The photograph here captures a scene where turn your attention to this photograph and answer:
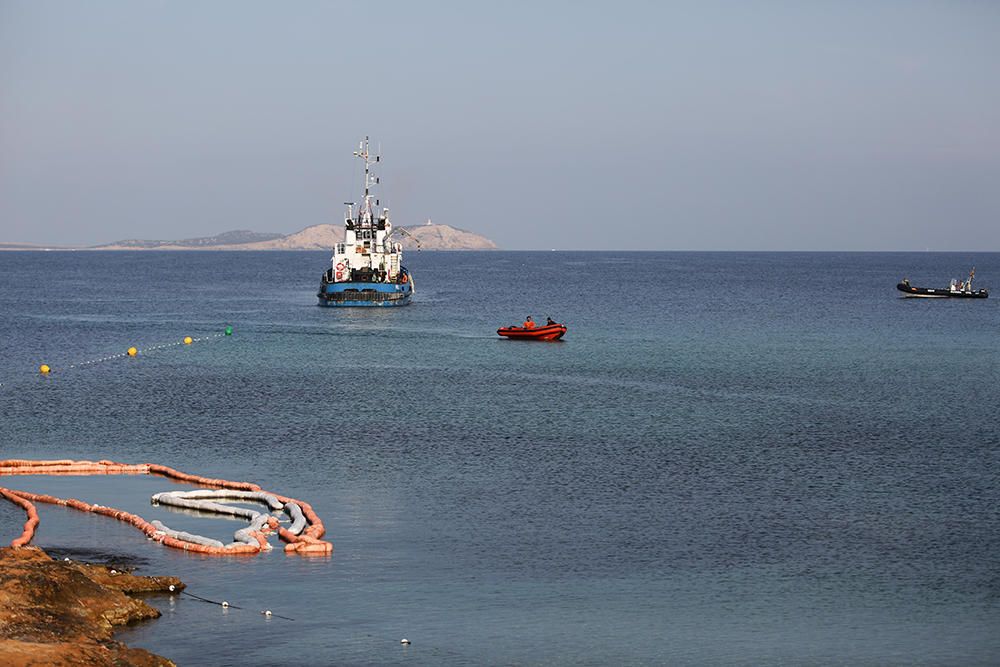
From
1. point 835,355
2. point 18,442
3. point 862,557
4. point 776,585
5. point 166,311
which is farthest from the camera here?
point 166,311

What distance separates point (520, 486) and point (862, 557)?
41.4 ft

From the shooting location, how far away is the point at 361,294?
138000mm

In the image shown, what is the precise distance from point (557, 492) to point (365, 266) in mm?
98477

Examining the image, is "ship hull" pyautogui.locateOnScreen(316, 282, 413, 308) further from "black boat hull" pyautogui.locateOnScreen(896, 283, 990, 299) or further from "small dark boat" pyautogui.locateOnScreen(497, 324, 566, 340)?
"black boat hull" pyautogui.locateOnScreen(896, 283, 990, 299)

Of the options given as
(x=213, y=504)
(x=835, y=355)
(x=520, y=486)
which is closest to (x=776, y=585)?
(x=520, y=486)

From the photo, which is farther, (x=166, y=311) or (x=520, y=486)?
(x=166, y=311)

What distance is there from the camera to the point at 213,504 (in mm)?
41312

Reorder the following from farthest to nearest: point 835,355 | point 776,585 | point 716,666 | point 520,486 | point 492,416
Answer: point 835,355 < point 492,416 < point 520,486 < point 776,585 < point 716,666

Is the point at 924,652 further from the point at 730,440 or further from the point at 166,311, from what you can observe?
the point at 166,311

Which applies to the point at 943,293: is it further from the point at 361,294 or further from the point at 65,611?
the point at 65,611

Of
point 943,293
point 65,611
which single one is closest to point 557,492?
point 65,611

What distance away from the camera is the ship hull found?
137125mm

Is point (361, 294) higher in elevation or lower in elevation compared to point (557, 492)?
higher

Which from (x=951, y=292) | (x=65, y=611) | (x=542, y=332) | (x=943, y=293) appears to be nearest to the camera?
(x=65, y=611)
